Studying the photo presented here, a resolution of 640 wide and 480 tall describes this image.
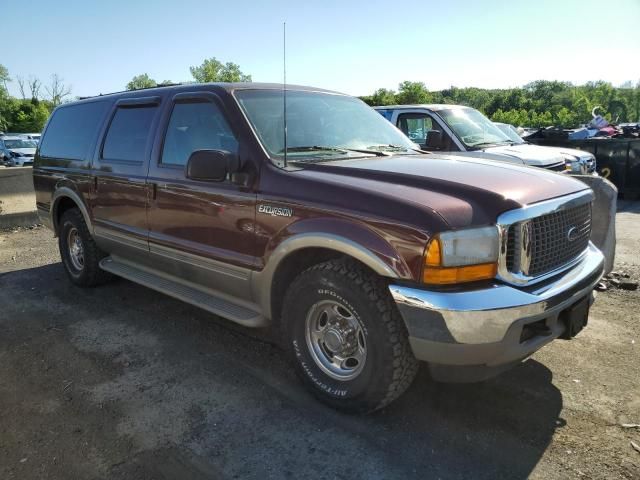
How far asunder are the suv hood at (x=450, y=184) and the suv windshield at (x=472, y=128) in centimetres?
495

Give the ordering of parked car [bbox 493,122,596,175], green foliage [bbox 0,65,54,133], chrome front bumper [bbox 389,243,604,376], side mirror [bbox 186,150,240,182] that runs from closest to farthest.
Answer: chrome front bumper [bbox 389,243,604,376] < side mirror [bbox 186,150,240,182] < parked car [bbox 493,122,596,175] < green foliage [bbox 0,65,54,133]

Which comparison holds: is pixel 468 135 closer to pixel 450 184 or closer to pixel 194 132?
pixel 194 132

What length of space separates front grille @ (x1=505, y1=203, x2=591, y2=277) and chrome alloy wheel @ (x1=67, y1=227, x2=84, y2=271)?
178 inches

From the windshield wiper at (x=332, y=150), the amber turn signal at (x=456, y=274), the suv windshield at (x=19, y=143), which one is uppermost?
the suv windshield at (x=19, y=143)

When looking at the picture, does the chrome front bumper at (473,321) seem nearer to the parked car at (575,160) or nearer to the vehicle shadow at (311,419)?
the vehicle shadow at (311,419)

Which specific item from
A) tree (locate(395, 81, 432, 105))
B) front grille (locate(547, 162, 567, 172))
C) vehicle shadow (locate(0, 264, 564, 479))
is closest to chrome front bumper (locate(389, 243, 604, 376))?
vehicle shadow (locate(0, 264, 564, 479))

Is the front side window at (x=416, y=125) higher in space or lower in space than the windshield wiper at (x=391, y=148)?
higher

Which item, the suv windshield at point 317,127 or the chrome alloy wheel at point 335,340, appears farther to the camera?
the suv windshield at point 317,127

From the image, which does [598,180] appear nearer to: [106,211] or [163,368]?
[163,368]

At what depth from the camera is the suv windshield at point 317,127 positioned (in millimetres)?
3512

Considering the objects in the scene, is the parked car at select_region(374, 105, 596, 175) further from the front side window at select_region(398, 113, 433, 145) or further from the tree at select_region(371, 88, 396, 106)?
the tree at select_region(371, 88, 396, 106)

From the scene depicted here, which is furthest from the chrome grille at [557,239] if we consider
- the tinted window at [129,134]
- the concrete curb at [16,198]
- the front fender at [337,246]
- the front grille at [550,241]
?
the concrete curb at [16,198]

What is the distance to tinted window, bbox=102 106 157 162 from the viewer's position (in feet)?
14.0

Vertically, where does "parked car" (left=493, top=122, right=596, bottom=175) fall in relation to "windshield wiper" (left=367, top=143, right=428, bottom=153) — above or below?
below
